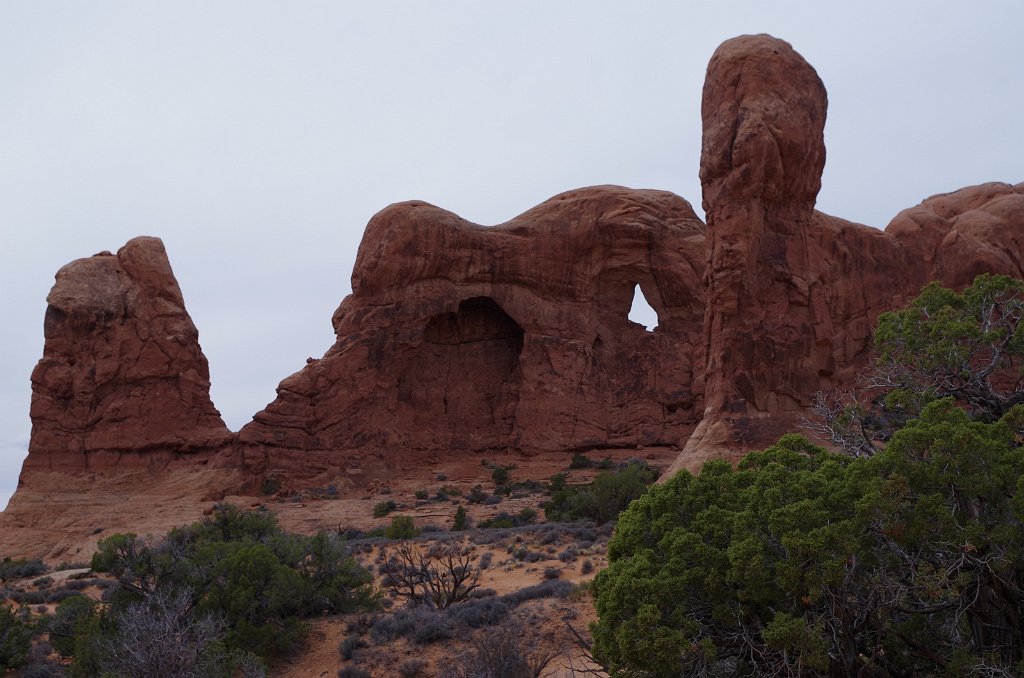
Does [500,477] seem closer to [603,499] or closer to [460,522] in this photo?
[460,522]

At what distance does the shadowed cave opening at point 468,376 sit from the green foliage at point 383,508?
671cm

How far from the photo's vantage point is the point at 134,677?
9.80 m

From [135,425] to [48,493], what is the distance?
359 centimetres

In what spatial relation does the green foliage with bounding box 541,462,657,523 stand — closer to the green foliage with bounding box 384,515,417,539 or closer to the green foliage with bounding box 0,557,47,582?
the green foliage with bounding box 384,515,417,539

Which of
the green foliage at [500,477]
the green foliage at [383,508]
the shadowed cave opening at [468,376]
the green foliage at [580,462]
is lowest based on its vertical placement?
the green foliage at [383,508]

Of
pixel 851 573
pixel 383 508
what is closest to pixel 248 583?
pixel 851 573

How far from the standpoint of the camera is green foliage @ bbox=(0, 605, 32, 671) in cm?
1205

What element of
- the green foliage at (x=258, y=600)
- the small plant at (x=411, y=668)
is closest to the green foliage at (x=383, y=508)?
the green foliage at (x=258, y=600)

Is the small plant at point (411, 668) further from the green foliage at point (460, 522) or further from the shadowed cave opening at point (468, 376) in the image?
the shadowed cave opening at point (468, 376)

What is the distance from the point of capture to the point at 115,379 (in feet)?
108

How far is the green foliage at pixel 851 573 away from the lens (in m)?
7.31

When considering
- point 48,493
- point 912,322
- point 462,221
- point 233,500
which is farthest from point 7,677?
point 462,221

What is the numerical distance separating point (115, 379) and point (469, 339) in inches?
542

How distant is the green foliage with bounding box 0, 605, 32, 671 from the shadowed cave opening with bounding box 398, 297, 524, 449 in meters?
23.3
